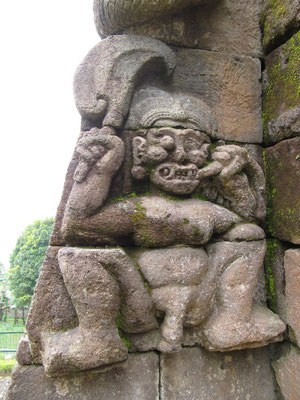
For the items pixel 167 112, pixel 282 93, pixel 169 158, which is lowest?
pixel 169 158

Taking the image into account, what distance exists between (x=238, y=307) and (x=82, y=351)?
3.19 ft

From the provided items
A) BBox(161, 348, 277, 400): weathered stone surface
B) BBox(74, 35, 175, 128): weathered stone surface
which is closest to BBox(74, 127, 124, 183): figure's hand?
BBox(74, 35, 175, 128): weathered stone surface

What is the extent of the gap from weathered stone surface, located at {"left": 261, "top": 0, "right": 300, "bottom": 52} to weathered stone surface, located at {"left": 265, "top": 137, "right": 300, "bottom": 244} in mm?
880

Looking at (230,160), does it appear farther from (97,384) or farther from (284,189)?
(97,384)

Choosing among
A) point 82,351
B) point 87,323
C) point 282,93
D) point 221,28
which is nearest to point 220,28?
point 221,28

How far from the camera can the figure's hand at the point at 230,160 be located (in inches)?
78.0

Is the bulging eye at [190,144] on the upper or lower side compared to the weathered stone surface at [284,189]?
upper

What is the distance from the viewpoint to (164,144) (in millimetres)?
1869

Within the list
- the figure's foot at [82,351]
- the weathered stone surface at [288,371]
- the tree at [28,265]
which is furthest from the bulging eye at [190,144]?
the tree at [28,265]

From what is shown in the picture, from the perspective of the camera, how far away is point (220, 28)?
237 cm

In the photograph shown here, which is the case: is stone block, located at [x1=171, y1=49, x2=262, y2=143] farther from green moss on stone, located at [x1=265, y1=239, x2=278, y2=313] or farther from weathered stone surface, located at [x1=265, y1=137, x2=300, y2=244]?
green moss on stone, located at [x1=265, y1=239, x2=278, y2=313]

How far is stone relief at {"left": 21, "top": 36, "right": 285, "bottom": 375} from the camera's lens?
64.3 inches

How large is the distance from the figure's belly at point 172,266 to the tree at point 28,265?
495 inches

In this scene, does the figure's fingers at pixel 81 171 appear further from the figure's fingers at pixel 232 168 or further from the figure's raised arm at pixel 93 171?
the figure's fingers at pixel 232 168
